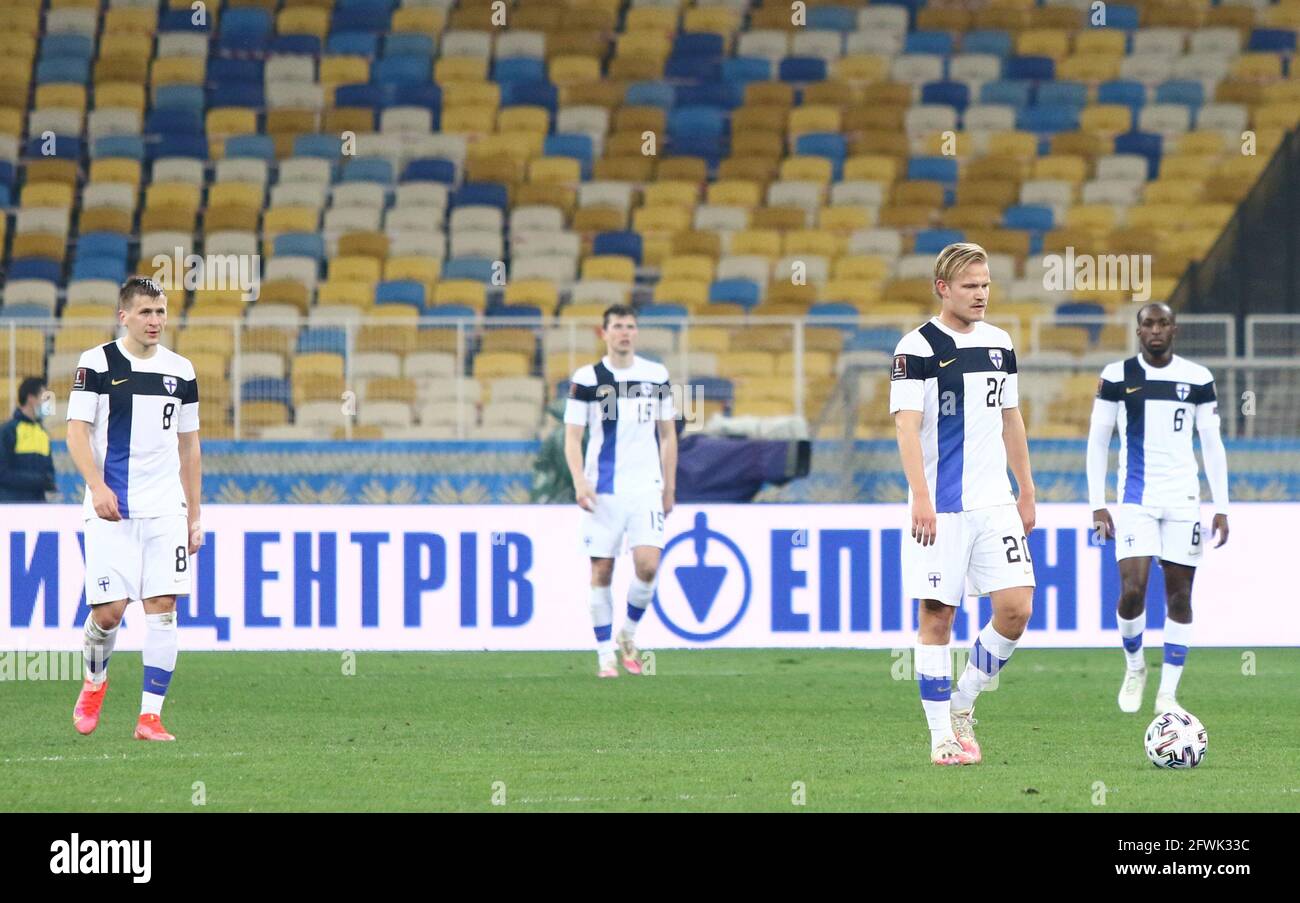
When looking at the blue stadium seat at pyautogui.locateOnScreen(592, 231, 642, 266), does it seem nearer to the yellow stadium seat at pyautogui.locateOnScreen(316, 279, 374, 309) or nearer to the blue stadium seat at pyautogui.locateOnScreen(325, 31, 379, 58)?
the yellow stadium seat at pyautogui.locateOnScreen(316, 279, 374, 309)

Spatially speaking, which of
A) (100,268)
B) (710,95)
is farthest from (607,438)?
(710,95)

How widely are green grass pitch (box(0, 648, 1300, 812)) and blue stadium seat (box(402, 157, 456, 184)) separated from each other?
35.5 feet

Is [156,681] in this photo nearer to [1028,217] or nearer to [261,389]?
[261,389]

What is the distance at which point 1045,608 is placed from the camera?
14078 millimetres

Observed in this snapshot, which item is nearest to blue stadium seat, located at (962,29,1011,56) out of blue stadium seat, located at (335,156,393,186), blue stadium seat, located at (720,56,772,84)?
blue stadium seat, located at (720,56,772,84)

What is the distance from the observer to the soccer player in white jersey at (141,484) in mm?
9125

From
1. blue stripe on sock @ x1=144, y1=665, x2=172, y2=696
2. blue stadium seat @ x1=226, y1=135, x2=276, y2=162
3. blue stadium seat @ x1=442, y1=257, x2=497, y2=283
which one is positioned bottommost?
blue stripe on sock @ x1=144, y1=665, x2=172, y2=696

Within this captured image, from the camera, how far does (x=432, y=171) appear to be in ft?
78.2

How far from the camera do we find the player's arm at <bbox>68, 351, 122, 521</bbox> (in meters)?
8.91

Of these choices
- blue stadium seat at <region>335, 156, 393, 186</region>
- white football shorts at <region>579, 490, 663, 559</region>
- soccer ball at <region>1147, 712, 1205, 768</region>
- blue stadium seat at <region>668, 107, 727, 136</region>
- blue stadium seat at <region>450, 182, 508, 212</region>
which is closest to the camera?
soccer ball at <region>1147, 712, 1205, 768</region>

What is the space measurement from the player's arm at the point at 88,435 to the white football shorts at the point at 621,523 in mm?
3963

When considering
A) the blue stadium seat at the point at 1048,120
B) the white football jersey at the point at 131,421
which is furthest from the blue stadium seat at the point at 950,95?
the white football jersey at the point at 131,421

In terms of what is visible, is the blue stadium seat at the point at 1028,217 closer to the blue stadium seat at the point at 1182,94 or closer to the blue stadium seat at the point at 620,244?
the blue stadium seat at the point at 1182,94

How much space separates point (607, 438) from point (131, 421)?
156 inches
